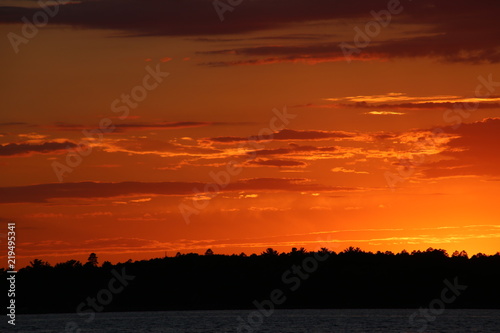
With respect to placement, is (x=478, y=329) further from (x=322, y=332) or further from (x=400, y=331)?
(x=322, y=332)

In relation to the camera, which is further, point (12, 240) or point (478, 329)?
point (478, 329)

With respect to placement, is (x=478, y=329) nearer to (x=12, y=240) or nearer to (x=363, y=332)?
(x=363, y=332)

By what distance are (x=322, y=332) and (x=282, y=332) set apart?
735cm

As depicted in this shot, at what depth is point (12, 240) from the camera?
121875 mm

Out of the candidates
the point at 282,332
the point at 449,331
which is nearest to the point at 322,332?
the point at 282,332

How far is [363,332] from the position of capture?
637ft

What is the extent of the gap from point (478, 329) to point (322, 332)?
29.2 m

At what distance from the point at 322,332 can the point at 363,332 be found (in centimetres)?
773

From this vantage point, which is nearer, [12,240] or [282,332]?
[12,240]

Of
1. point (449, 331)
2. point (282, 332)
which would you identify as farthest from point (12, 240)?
point (449, 331)

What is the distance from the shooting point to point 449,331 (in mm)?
193875

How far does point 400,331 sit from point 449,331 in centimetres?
876

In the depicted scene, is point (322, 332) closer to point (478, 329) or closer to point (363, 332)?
point (363, 332)

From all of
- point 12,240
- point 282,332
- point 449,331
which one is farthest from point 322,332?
point 12,240
